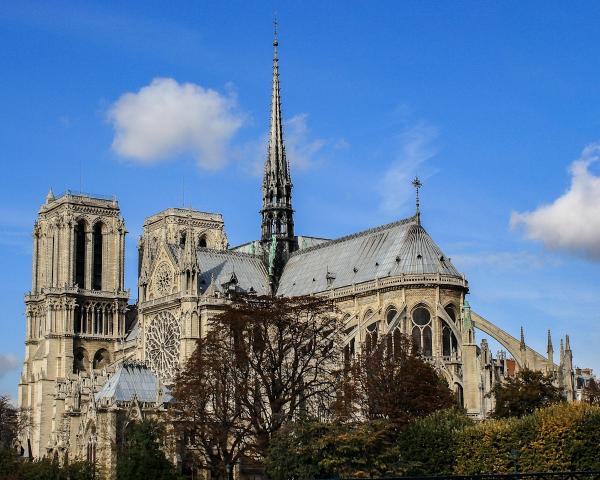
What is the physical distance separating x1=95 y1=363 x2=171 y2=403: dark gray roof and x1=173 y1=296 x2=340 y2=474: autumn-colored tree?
10360 millimetres

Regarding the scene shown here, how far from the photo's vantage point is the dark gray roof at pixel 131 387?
74375 mm

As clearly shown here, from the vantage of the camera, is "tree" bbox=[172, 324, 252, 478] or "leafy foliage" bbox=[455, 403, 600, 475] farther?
"tree" bbox=[172, 324, 252, 478]

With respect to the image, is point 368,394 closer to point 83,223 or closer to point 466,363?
point 466,363

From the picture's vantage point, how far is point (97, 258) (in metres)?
119

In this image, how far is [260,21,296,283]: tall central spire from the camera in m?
98.3

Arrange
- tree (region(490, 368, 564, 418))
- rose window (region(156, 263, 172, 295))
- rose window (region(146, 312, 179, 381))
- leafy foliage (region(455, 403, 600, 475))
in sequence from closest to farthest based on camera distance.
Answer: leafy foliage (region(455, 403, 600, 475)) → tree (region(490, 368, 564, 418)) → rose window (region(146, 312, 179, 381)) → rose window (region(156, 263, 172, 295))

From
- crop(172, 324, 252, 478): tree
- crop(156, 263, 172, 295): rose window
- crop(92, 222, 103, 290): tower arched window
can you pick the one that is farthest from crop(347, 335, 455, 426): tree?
crop(92, 222, 103, 290): tower arched window

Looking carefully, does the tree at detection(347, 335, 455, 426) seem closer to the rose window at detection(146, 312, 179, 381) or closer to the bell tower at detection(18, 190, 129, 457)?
the rose window at detection(146, 312, 179, 381)

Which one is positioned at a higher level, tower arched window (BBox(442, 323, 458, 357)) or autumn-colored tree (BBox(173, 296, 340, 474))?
tower arched window (BBox(442, 323, 458, 357))

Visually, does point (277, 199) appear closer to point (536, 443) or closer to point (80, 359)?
point (80, 359)

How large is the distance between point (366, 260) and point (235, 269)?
44.2 feet

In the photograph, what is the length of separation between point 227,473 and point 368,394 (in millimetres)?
8306

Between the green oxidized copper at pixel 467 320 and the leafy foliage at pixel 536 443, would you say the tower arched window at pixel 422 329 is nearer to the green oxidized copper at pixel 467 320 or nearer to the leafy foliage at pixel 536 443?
the green oxidized copper at pixel 467 320

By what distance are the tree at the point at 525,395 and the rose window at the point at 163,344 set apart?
30.0 m
